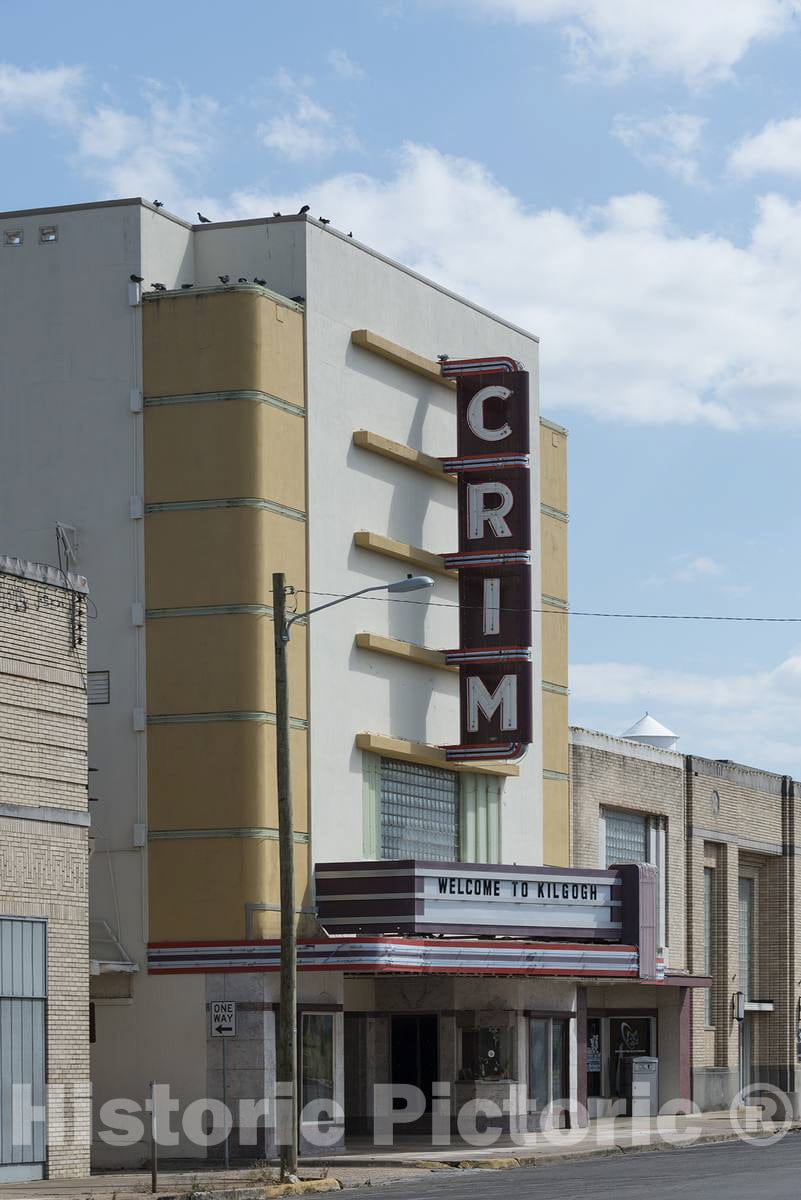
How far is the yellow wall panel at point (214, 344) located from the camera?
34.8 m

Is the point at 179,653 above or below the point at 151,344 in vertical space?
below

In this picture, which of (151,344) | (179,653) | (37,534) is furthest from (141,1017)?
(151,344)

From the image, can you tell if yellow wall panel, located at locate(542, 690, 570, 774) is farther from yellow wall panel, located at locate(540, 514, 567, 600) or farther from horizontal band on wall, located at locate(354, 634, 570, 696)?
horizontal band on wall, located at locate(354, 634, 570, 696)

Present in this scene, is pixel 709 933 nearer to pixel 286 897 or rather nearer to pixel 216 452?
pixel 216 452

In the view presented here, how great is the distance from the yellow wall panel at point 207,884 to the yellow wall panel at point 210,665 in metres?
2.23

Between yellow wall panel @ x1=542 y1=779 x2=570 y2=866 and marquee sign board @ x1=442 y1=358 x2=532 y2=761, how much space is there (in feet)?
17.5

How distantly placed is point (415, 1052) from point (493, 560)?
9.44 metres

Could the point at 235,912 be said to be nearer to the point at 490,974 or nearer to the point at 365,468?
the point at 490,974

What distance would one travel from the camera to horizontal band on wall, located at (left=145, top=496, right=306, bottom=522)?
34.5 metres

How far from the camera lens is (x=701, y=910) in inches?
2048

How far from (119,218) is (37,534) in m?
5.55

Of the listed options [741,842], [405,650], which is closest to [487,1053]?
[405,650]

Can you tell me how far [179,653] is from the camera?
34.6 meters

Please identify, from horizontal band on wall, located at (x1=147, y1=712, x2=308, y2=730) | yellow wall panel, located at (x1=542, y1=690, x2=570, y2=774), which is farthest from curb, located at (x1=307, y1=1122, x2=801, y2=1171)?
yellow wall panel, located at (x1=542, y1=690, x2=570, y2=774)
